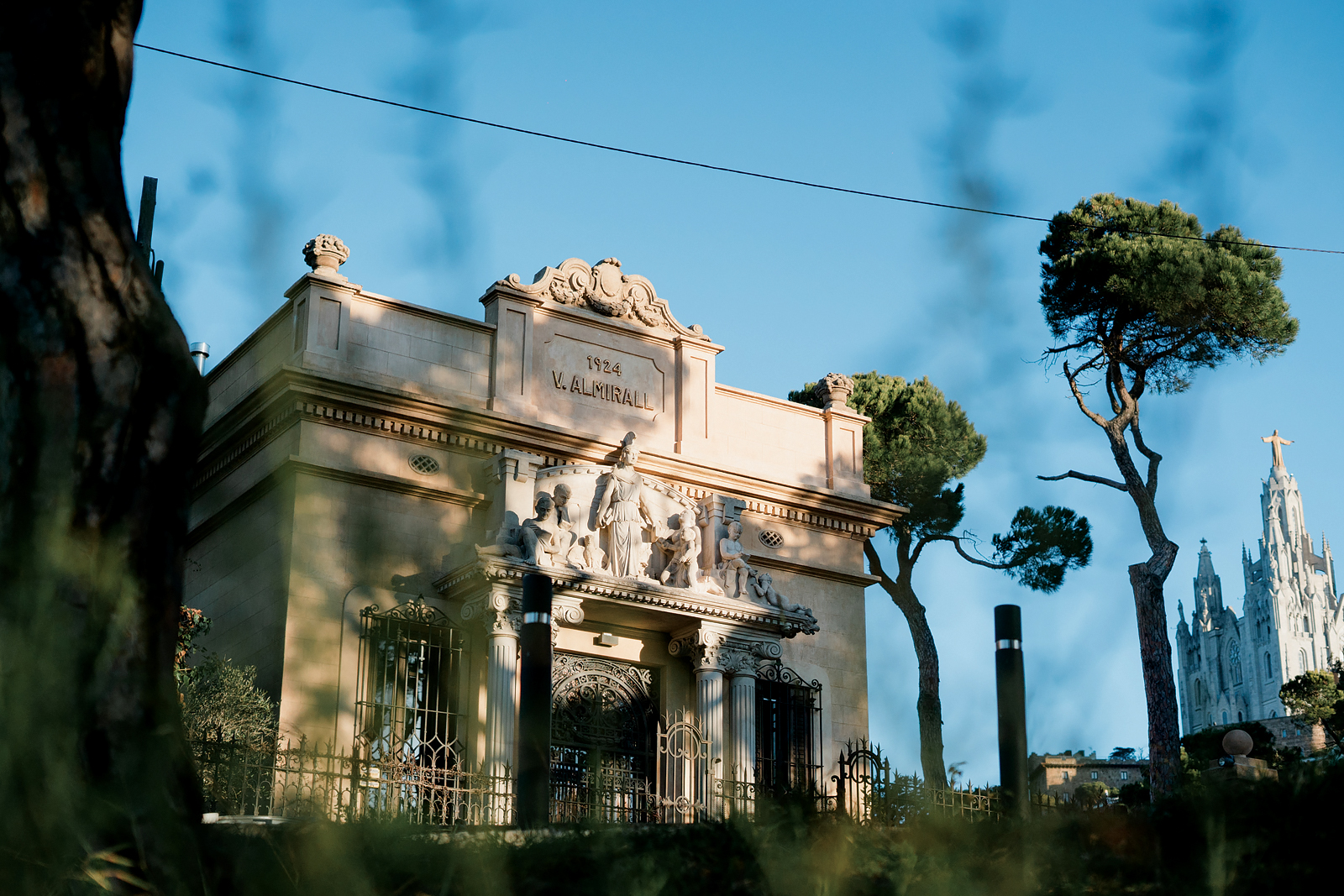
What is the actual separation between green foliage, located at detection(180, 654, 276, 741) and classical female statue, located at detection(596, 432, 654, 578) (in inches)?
188

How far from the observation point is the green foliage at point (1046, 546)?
3030 cm

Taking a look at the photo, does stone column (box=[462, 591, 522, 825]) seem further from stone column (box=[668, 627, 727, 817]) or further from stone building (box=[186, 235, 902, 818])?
stone column (box=[668, 627, 727, 817])

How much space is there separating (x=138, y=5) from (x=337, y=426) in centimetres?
1275

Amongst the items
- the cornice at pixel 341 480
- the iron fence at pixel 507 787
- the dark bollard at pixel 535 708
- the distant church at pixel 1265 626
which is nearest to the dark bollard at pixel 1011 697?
the iron fence at pixel 507 787

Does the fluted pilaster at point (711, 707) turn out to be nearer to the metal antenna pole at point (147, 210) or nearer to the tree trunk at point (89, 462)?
the metal antenna pole at point (147, 210)

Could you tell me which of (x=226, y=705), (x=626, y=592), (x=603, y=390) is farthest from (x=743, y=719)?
(x=226, y=705)

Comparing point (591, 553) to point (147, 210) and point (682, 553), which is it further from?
point (147, 210)

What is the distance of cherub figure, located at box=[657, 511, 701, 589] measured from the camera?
740 inches

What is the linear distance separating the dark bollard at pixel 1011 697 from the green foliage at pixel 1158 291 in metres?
17.1

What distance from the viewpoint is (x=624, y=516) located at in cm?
1862

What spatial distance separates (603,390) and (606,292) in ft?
5.12

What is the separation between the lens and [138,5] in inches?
218

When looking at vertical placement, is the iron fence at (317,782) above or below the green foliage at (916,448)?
below

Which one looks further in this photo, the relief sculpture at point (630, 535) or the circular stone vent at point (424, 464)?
the circular stone vent at point (424, 464)
